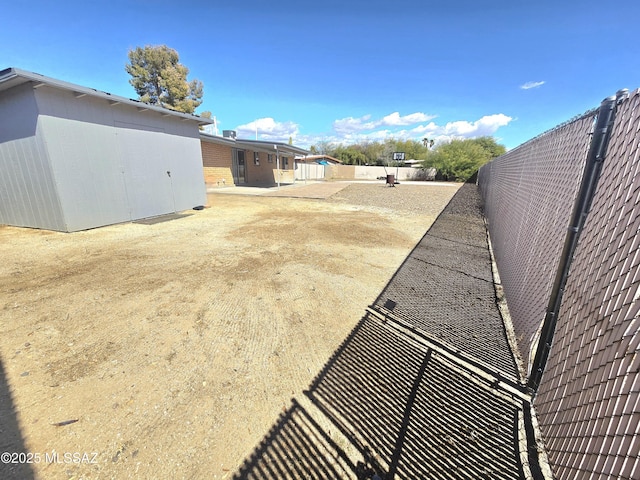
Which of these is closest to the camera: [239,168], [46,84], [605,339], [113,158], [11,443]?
[605,339]

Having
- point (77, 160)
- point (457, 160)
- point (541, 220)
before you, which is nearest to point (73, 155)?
point (77, 160)

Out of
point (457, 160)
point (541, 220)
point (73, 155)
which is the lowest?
point (541, 220)

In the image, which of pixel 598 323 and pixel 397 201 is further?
pixel 397 201

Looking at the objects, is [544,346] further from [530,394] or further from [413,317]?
[413,317]

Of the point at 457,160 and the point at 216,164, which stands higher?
the point at 457,160

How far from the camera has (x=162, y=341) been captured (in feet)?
8.39

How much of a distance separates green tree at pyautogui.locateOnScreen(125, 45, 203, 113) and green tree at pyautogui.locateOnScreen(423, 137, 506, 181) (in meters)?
29.2

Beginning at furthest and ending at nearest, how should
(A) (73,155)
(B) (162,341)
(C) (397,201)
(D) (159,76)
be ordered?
(D) (159,76) → (C) (397,201) → (A) (73,155) → (B) (162,341)

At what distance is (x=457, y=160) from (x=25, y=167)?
34.9 metres

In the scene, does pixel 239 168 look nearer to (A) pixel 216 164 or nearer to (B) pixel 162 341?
(A) pixel 216 164

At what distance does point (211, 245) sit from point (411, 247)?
452 centimetres

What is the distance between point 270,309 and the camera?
320cm

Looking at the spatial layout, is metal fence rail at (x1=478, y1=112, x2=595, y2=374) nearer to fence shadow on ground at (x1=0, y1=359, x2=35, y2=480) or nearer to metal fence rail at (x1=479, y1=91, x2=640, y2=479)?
metal fence rail at (x1=479, y1=91, x2=640, y2=479)

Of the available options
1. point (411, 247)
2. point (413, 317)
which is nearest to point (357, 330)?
→ point (413, 317)
